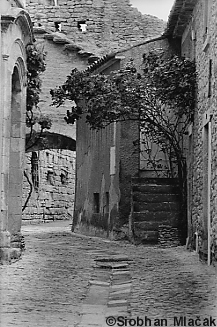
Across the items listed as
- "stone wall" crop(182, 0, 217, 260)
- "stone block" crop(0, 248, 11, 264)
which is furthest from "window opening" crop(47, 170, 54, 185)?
"stone block" crop(0, 248, 11, 264)

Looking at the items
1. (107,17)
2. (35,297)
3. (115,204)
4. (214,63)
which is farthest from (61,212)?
(35,297)

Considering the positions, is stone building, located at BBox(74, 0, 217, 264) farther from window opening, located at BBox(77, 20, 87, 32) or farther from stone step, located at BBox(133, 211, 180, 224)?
window opening, located at BBox(77, 20, 87, 32)

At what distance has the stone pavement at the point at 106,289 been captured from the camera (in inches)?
263

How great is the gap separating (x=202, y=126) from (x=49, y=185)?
16333mm

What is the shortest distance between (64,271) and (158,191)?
5.73 metres

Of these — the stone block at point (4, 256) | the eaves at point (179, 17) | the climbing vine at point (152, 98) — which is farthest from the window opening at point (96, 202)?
the stone block at point (4, 256)

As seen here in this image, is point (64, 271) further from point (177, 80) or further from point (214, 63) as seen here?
point (177, 80)

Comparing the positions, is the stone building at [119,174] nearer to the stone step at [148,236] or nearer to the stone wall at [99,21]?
the stone step at [148,236]

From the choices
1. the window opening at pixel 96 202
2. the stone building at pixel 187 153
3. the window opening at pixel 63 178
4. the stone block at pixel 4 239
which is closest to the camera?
the stone block at pixel 4 239

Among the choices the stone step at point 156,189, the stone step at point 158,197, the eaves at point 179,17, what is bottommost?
the stone step at point 158,197

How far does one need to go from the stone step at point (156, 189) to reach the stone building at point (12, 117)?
401cm

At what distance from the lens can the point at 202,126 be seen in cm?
1264

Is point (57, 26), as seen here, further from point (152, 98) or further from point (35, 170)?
point (152, 98)

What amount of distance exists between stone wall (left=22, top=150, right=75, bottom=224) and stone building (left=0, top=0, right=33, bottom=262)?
13.4m
